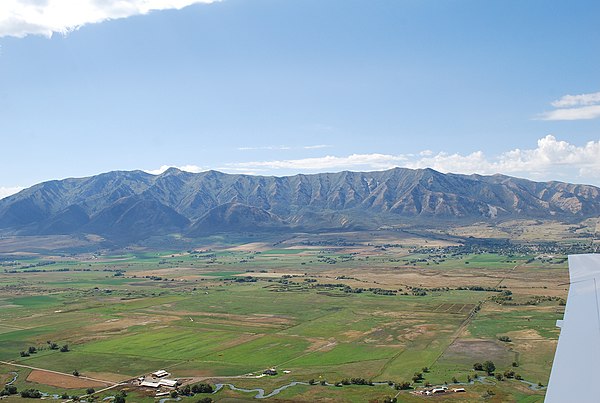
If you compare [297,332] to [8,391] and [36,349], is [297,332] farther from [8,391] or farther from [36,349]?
[8,391]

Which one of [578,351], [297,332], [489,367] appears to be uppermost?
[578,351]

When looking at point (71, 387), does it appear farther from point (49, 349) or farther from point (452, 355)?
point (452, 355)

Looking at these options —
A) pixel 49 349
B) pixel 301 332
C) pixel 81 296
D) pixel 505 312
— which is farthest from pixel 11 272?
pixel 505 312

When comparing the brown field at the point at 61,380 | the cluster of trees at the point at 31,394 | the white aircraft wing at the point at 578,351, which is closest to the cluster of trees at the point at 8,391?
the cluster of trees at the point at 31,394

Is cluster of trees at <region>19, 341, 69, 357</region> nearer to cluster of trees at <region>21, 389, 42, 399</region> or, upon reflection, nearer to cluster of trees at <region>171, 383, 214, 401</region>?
cluster of trees at <region>21, 389, 42, 399</region>

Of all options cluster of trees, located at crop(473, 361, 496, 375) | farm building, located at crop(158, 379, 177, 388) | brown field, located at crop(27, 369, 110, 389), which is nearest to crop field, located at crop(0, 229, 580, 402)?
brown field, located at crop(27, 369, 110, 389)

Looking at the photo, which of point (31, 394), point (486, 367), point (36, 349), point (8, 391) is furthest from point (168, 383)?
point (486, 367)

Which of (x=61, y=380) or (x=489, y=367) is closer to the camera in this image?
(x=489, y=367)

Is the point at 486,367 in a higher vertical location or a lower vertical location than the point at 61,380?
higher
